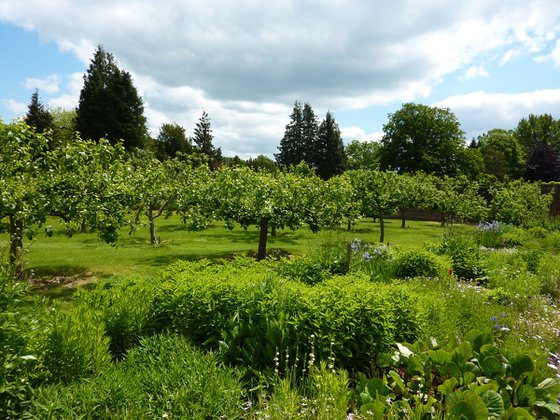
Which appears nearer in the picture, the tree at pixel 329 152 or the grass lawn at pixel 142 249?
the grass lawn at pixel 142 249

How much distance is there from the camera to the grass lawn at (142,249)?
33.7ft

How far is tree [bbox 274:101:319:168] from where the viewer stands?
57.0 meters

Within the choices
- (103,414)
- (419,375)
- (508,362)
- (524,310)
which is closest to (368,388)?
(419,375)

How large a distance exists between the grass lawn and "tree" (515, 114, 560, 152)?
56.3 meters

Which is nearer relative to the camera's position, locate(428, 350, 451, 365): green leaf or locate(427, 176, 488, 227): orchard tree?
locate(428, 350, 451, 365): green leaf

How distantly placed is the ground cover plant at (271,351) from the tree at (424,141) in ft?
130

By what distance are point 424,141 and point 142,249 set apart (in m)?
38.2

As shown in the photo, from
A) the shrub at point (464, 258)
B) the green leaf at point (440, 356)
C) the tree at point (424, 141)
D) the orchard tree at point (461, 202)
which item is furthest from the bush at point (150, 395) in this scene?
the tree at point (424, 141)

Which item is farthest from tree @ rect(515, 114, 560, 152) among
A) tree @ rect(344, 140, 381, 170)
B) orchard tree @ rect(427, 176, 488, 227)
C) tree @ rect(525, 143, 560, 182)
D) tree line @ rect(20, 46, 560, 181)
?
orchard tree @ rect(427, 176, 488, 227)

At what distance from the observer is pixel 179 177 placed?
1705 cm

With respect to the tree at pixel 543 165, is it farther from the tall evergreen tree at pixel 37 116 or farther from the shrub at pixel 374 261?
the tall evergreen tree at pixel 37 116

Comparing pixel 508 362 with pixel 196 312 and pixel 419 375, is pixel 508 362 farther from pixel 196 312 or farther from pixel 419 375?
pixel 196 312

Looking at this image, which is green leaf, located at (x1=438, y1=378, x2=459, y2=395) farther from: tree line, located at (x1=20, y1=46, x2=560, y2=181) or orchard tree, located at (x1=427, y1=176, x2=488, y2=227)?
tree line, located at (x1=20, y1=46, x2=560, y2=181)

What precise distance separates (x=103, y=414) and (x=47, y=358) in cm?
92
